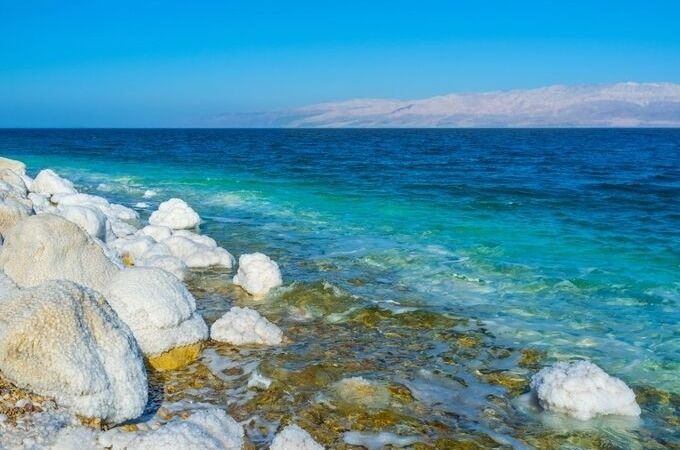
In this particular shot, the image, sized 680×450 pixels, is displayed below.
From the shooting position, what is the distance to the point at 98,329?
18.5 feet

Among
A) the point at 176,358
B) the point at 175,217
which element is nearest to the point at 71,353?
the point at 176,358

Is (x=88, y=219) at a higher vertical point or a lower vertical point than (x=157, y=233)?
higher

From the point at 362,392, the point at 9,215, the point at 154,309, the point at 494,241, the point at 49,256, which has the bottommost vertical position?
the point at 494,241

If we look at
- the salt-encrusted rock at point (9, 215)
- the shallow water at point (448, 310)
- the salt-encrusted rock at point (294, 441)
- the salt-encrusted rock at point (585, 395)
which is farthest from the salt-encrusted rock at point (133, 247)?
the salt-encrusted rock at point (585, 395)

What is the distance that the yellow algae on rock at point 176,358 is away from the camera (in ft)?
23.0

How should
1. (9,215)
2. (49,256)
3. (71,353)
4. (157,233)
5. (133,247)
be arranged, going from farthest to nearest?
(157,233) < (133,247) < (9,215) < (49,256) < (71,353)

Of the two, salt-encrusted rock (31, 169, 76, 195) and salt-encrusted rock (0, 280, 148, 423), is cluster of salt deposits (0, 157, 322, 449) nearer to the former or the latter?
salt-encrusted rock (0, 280, 148, 423)

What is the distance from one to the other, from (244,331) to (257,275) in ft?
8.33

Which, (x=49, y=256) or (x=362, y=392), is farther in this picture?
(x=49, y=256)

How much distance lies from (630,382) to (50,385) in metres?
6.38

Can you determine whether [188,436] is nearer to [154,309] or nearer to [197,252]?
[154,309]

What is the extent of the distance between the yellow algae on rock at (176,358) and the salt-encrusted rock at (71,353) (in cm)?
121

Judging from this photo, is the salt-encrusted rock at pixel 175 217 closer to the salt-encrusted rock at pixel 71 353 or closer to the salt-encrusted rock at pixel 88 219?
the salt-encrusted rock at pixel 88 219

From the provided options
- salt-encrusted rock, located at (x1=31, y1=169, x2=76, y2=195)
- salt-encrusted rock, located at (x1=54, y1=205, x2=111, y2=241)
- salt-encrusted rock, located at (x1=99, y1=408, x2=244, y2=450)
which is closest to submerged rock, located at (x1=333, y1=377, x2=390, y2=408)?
salt-encrusted rock, located at (x1=99, y1=408, x2=244, y2=450)
